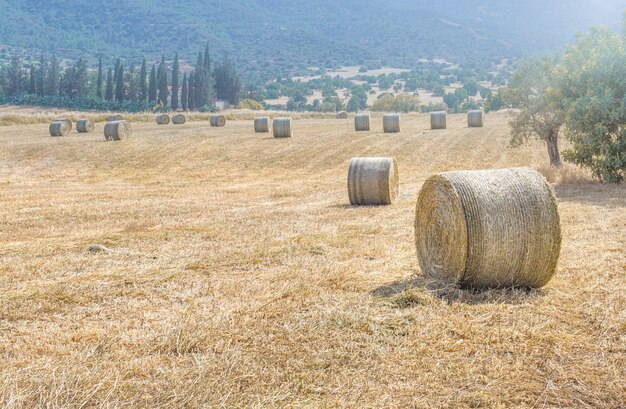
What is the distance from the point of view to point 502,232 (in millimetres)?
8828

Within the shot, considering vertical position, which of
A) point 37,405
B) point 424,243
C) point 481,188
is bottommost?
point 37,405

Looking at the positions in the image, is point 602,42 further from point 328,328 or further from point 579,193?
point 328,328

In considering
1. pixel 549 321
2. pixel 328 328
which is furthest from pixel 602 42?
pixel 328 328

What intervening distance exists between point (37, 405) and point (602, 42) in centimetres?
2129

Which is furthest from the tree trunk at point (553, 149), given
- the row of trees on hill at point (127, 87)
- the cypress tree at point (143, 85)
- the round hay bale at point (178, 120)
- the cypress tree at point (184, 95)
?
the cypress tree at point (143, 85)

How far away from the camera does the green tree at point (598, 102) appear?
69.3ft

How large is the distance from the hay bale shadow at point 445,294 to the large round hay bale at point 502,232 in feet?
0.46

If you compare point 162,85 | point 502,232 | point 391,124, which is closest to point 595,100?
point 502,232

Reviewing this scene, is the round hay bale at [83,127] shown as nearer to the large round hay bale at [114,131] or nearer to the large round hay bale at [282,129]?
the large round hay bale at [114,131]

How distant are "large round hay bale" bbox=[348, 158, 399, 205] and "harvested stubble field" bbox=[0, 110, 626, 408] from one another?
1970 mm

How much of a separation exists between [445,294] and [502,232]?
1109 mm

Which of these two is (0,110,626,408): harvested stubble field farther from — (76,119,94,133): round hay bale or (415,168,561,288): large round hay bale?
(76,119,94,133): round hay bale

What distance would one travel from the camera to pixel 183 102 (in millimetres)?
131375

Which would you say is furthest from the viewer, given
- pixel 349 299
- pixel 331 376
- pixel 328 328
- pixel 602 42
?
pixel 602 42
